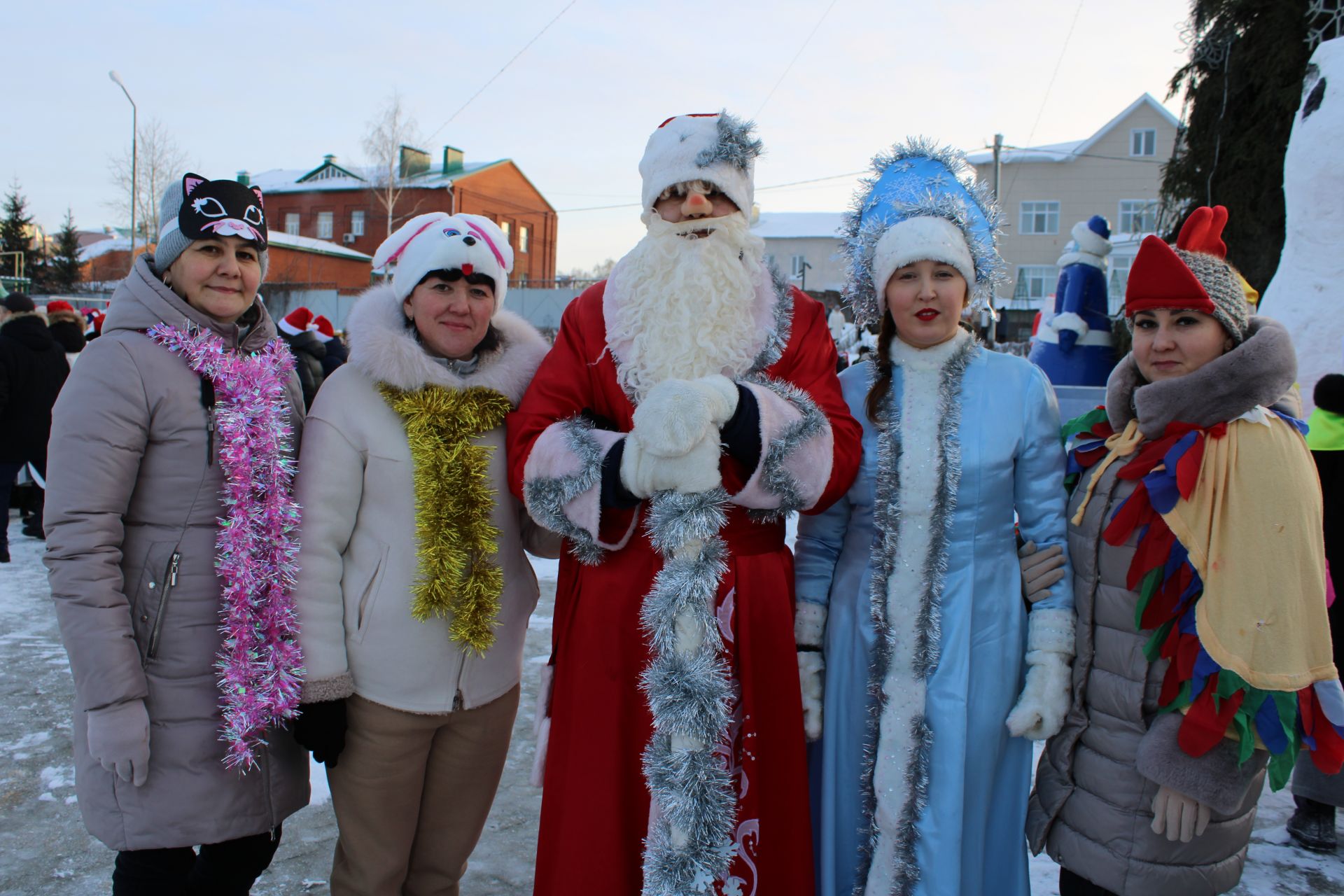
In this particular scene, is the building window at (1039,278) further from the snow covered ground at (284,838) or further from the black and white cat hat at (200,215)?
the black and white cat hat at (200,215)

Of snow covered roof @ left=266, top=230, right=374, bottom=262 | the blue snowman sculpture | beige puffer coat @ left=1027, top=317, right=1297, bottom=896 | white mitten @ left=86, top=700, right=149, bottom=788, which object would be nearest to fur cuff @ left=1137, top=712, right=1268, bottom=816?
beige puffer coat @ left=1027, top=317, right=1297, bottom=896

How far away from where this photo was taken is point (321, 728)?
6.92 ft

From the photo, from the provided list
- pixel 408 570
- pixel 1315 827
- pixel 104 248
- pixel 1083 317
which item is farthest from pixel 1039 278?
pixel 104 248

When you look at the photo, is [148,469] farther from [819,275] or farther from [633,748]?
[819,275]

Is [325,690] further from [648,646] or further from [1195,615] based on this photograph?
[1195,615]

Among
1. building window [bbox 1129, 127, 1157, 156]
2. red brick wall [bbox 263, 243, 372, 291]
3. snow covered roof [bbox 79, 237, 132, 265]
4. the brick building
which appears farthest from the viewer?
snow covered roof [bbox 79, 237, 132, 265]

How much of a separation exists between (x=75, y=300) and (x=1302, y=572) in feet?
79.7

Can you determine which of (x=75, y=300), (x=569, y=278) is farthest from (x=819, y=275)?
(x=75, y=300)

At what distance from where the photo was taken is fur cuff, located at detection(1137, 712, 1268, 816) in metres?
1.82

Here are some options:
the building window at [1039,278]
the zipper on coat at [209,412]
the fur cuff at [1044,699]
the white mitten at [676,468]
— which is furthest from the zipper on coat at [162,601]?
the building window at [1039,278]

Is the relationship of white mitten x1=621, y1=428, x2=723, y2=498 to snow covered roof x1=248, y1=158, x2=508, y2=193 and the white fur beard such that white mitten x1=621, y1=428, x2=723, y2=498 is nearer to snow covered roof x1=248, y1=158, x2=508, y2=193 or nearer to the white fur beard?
the white fur beard

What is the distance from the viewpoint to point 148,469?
2.03m

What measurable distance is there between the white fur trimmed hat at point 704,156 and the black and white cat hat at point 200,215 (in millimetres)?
961

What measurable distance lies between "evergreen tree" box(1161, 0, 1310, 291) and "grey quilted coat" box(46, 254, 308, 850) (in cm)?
739
